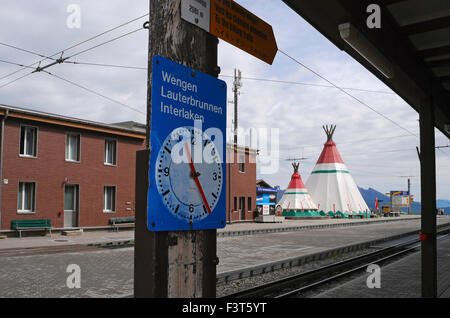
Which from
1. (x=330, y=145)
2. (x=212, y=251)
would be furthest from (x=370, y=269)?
(x=330, y=145)

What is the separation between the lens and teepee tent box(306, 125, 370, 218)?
154 feet

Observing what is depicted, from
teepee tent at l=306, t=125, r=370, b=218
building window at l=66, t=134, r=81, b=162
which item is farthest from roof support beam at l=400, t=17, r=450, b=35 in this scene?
teepee tent at l=306, t=125, r=370, b=218

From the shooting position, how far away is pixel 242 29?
247 centimetres

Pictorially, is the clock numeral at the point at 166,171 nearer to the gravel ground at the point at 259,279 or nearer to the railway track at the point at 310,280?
the railway track at the point at 310,280

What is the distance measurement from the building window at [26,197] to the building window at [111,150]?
18.0ft

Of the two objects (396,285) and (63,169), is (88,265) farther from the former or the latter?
(63,169)

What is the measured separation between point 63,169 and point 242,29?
23.4m

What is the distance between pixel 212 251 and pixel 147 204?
514 mm

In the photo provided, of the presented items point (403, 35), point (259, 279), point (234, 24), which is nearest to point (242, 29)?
point (234, 24)

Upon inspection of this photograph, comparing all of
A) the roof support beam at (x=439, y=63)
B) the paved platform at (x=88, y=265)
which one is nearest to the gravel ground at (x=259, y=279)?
the paved platform at (x=88, y=265)

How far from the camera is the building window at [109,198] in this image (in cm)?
2630

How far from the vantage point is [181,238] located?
6.73ft

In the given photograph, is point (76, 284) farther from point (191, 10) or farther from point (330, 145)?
point (330, 145)

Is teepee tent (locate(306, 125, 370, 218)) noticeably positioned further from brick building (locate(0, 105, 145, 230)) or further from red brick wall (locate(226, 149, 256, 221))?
brick building (locate(0, 105, 145, 230))
